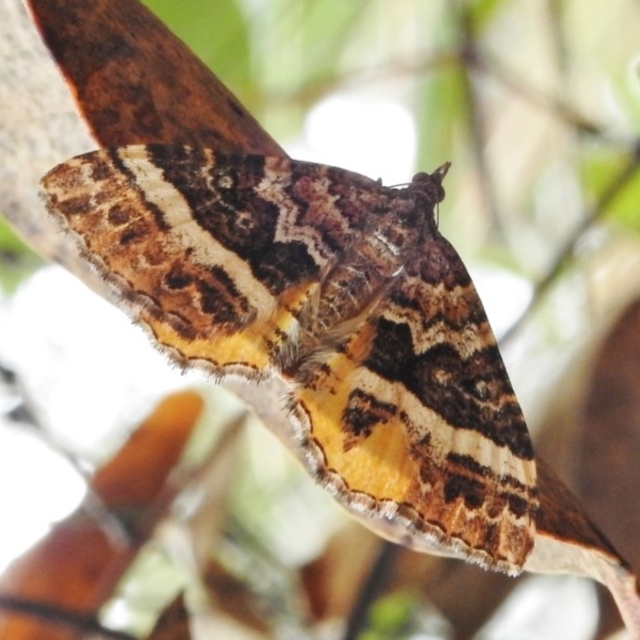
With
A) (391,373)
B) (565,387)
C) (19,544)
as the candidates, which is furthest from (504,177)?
(19,544)

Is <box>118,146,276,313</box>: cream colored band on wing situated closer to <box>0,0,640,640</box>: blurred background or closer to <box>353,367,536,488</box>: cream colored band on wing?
<box>353,367,536,488</box>: cream colored band on wing

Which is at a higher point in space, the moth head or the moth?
the moth head

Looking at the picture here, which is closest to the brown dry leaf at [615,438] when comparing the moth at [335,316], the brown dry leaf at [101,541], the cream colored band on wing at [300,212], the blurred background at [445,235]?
the blurred background at [445,235]

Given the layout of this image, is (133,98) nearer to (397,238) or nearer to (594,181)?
(397,238)

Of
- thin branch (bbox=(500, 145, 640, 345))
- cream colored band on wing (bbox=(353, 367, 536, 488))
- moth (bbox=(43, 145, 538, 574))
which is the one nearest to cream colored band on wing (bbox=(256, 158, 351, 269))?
moth (bbox=(43, 145, 538, 574))

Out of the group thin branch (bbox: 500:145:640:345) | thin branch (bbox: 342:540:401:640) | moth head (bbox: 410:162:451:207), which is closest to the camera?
moth head (bbox: 410:162:451:207)

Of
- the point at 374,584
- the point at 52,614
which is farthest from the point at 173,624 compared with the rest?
the point at 374,584

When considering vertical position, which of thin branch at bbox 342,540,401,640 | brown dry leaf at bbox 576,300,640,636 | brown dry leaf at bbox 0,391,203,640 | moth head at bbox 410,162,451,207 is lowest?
brown dry leaf at bbox 0,391,203,640

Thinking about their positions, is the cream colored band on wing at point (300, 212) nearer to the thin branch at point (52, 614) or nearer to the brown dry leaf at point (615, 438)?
the brown dry leaf at point (615, 438)
